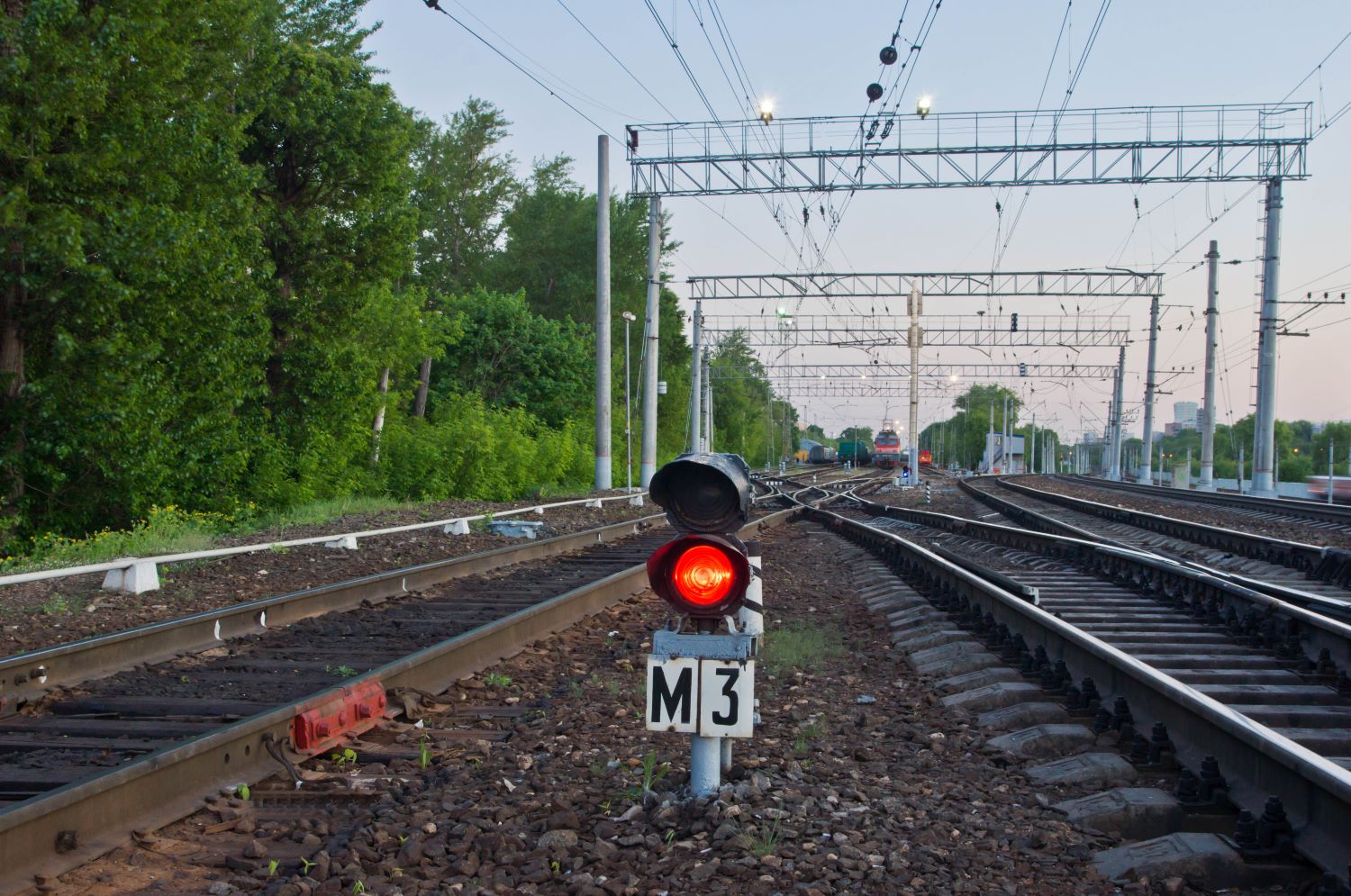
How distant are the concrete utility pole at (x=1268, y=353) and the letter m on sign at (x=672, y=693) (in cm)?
3133

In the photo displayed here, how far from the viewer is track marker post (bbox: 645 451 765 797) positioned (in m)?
4.18

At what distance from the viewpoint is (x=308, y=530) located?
1775cm

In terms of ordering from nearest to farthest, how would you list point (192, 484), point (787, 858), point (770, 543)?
point (787, 858) → point (770, 543) → point (192, 484)

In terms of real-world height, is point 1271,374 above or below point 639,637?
above

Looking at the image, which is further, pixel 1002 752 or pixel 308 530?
pixel 308 530

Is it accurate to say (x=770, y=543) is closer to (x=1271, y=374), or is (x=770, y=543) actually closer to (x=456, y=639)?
(x=456, y=639)

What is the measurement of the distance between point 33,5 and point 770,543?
536 inches

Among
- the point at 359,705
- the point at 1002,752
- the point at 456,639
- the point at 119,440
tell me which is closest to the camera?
the point at 1002,752

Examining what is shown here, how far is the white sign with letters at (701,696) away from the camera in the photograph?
164 inches

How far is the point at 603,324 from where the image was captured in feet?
94.5

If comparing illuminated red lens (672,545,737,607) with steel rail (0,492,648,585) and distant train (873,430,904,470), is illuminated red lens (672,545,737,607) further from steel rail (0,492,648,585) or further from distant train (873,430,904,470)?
distant train (873,430,904,470)

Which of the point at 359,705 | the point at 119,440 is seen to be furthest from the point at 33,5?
the point at 359,705

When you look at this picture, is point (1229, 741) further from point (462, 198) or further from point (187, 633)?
point (462, 198)

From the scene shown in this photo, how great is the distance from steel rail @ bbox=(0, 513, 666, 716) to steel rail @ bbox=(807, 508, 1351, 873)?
5935 mm
